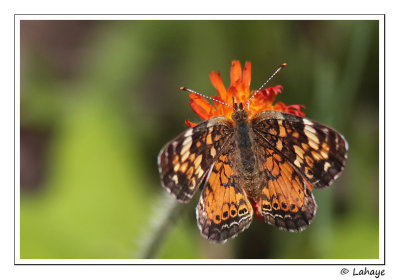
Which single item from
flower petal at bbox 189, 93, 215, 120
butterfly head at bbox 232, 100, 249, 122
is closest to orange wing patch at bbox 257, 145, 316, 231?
butterfly head at bbox 232, 100, 249, 122

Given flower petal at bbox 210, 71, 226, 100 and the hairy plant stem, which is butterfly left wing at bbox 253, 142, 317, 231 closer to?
flower petal at bbox 210, 71, 226, 100

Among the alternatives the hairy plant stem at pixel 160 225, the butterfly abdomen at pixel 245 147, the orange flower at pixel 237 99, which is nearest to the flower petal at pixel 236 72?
the orange flower at pixel 237 99

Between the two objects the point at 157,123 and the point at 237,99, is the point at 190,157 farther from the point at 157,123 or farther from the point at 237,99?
the point at 157,123

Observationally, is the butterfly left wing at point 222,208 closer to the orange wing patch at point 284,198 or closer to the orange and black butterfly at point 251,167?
the orange and black butterfly at point 251,167

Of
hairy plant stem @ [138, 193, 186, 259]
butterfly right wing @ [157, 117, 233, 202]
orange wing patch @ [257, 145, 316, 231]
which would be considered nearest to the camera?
butterfly right wing @ [157, 117, 233, 202]

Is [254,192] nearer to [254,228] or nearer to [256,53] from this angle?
[254,228]
